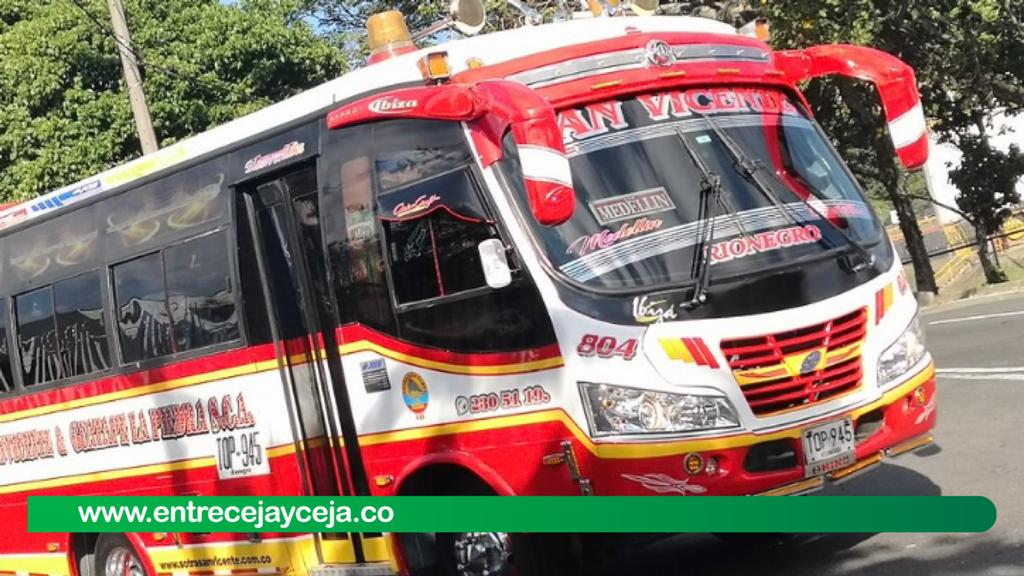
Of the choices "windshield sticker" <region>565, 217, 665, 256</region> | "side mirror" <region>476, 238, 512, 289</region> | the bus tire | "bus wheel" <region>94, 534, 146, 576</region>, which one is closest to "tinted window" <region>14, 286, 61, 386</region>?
"bus wheel" <region>94, 534, 146, 576</region>

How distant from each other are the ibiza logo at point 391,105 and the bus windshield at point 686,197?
0.84m

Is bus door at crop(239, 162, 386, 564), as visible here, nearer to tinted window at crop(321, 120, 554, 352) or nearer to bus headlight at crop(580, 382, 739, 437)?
tinted window at crop(321, 120, 554, 352)

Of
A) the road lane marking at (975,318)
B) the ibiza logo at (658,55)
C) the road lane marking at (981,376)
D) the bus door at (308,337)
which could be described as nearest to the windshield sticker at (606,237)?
the ibiza logo at (658,55)

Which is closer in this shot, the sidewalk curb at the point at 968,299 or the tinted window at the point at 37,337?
the tinted window at the point at 37,337

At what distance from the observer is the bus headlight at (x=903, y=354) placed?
7645mm

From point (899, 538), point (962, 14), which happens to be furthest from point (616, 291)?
point (962, 14)

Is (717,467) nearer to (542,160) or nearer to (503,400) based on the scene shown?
(503,400)

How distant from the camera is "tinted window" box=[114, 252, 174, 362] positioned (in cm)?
1013

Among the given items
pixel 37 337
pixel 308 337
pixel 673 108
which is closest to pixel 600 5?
pixel 673 108

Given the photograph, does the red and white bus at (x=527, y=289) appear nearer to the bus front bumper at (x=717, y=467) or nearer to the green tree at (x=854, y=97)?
the bus front bumper at (x=717, y=467)

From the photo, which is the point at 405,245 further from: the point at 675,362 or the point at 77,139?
the point at 77,139

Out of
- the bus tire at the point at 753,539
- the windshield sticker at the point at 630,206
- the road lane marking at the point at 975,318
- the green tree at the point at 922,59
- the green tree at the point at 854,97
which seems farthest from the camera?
the green tree at the point at 922,59

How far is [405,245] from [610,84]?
1.49m

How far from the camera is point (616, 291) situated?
723cm
